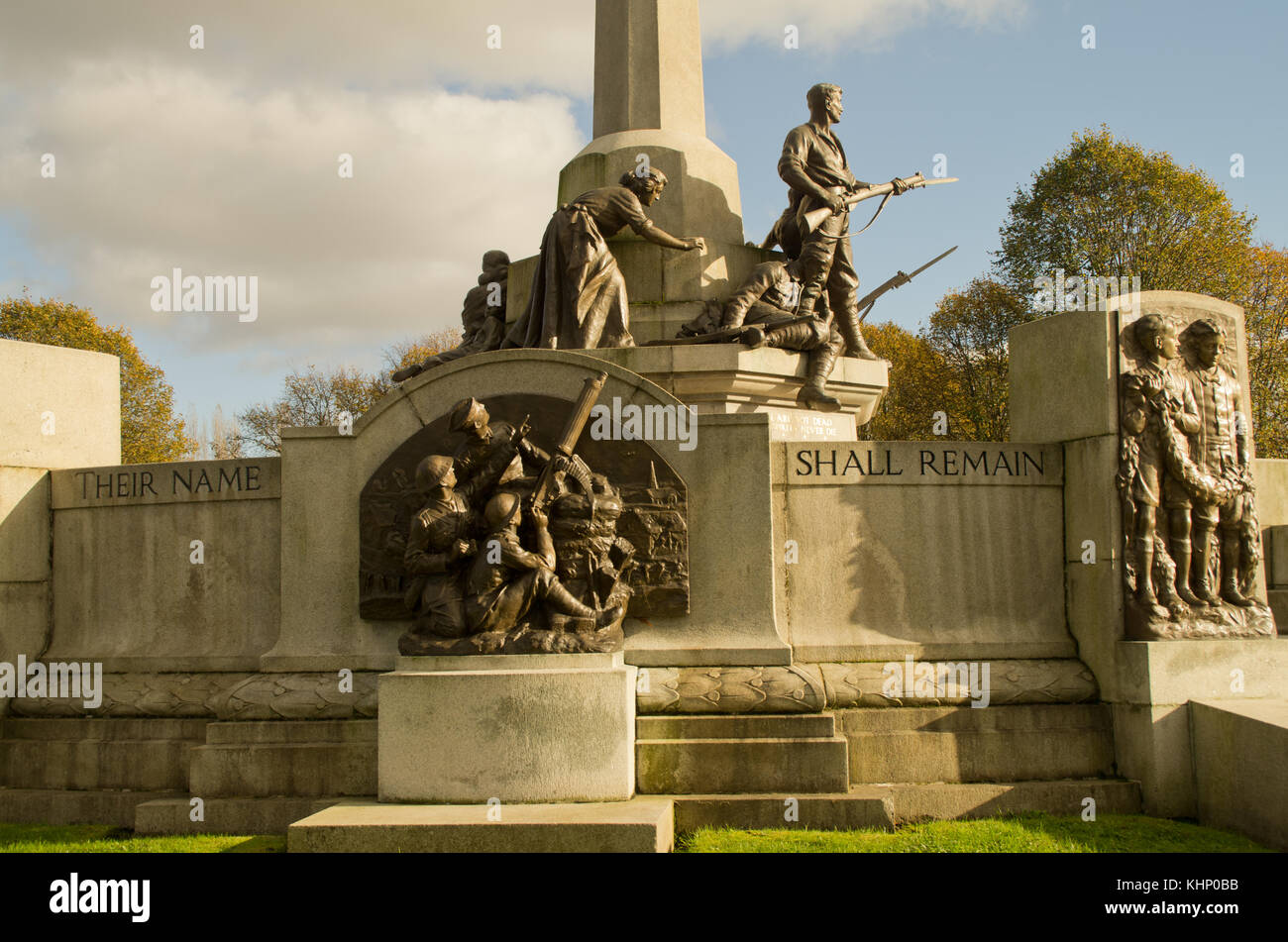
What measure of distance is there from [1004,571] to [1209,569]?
1518mm

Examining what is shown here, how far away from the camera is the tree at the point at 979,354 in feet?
113

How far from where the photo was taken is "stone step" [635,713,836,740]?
8.34m

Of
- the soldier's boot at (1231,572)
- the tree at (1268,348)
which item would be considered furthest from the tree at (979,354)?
the soldier's boot at (1231,572)

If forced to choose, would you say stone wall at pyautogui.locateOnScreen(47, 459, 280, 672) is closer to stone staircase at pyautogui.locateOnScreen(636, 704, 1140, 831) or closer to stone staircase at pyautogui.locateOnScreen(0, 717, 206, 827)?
stone staircase at pyautogui.locateOnScreen(0, 717, 206, 827)

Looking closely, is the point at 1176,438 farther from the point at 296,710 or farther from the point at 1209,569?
the point at 296,710

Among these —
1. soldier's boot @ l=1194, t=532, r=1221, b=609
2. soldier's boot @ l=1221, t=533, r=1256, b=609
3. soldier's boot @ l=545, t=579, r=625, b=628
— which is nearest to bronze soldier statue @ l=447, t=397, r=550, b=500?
soldier's boot @ l=545, t=579, r=625, b=628

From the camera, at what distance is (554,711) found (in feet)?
25.5

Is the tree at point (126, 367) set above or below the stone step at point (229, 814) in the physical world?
above

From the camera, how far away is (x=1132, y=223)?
30031mm

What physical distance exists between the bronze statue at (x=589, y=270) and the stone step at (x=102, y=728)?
458 centimetres

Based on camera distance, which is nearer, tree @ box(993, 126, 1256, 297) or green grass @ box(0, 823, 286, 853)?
green grass @ box(0, 823, 286, 853)

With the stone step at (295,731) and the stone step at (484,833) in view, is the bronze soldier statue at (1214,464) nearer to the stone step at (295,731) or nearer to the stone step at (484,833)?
the stone step at (484,833)

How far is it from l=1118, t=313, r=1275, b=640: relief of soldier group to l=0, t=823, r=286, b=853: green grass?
663 centimetres
